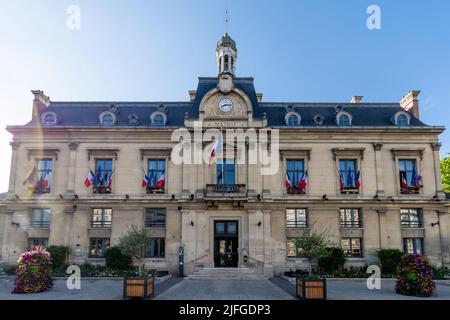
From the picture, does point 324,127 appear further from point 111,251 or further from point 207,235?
point 111,251

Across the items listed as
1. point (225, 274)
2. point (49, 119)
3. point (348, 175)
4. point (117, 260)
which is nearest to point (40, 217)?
point (117, 260)

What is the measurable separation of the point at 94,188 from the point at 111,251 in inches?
219

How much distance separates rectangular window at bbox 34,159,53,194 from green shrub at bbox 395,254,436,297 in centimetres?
2691

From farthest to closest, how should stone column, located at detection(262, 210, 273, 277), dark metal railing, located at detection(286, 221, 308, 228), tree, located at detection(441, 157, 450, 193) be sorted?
1. tree, located at detection(441, 157, 450, 193)
2. dark metal railing, located at detection(286, 221, 308, 228)
3. stone column, located at detection(262, 210, 273, 277)

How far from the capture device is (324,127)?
30609mm

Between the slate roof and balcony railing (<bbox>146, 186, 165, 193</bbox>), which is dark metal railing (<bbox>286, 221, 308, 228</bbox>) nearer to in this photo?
the slate roof

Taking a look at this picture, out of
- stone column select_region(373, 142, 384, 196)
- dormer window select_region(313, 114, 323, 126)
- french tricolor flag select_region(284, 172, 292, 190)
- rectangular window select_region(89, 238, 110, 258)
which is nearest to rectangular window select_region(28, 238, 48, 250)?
rectangular window select_region(89, 238, 110, 258)

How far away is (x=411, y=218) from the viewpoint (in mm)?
29953

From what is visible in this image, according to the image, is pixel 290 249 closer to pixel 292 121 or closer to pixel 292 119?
pixel 292 121

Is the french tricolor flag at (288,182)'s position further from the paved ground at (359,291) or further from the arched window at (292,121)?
the paved ground at (359,291)

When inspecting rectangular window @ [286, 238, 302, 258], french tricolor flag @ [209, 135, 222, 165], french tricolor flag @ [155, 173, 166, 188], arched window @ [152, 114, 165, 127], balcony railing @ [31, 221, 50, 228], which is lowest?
rectangular window @ [286, 238, 302, 258]

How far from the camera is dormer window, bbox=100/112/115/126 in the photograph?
31875 mm
